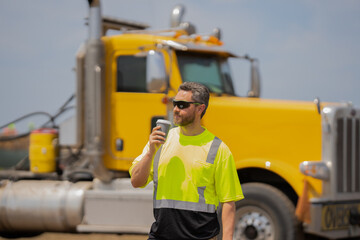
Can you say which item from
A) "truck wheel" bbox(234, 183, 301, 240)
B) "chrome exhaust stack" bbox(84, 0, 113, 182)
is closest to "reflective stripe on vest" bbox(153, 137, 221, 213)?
"truck wheel" bbox(234, 183, 301, 240)

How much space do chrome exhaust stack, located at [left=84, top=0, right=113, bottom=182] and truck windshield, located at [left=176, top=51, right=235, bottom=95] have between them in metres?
1.04

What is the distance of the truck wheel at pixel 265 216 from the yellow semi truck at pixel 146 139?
0.01m

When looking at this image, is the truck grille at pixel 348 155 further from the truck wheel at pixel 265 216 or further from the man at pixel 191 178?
the man at pixel 191 178

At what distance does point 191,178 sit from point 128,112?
4003 mm

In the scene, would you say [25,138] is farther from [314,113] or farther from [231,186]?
[231,186]

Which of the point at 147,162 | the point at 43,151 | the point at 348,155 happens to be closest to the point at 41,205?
the point at 43,151

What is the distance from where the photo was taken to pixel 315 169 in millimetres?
5961

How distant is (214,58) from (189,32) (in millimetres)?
670

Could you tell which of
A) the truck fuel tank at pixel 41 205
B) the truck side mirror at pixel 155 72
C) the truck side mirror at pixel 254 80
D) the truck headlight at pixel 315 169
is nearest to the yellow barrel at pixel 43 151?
the truck fuel tank at pixel 41 205

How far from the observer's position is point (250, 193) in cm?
608

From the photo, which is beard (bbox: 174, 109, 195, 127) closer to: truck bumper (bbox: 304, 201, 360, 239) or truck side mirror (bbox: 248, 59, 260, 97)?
truck bumper (bbox: 304, 201, 360, 239)

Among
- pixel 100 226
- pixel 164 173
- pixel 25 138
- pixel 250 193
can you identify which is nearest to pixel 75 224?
pixel 100 226

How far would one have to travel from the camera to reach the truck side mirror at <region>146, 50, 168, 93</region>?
614 centimetres

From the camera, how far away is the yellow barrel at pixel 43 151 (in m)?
7.57
